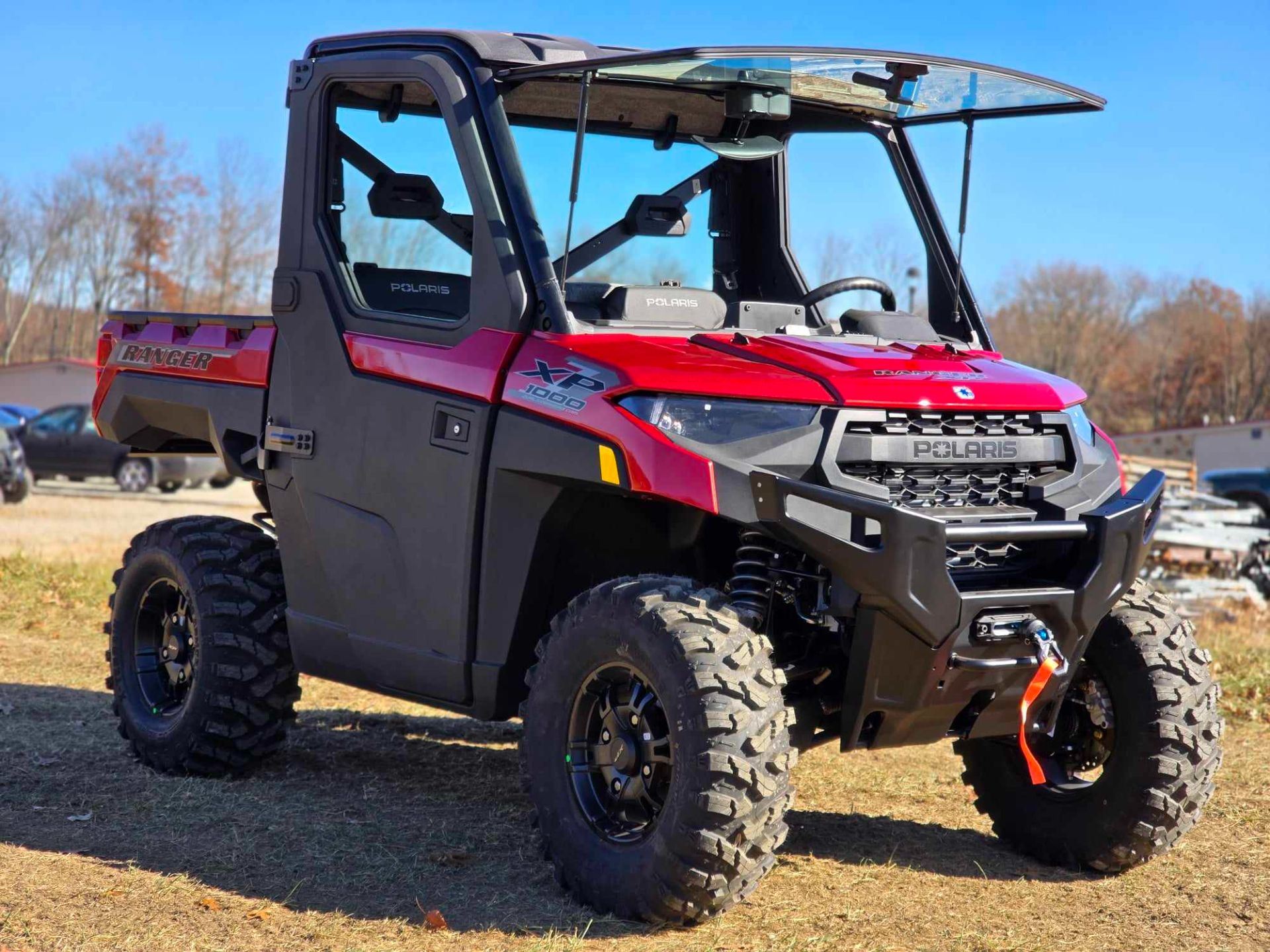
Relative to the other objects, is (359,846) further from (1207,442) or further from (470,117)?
(1207,442)

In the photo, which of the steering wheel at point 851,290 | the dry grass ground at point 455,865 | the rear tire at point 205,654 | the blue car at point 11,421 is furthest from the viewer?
the blue car at point 11,421

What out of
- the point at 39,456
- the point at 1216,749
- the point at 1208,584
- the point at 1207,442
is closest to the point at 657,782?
the point at 1216,749

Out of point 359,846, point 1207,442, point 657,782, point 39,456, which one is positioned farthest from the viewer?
point 1207,442

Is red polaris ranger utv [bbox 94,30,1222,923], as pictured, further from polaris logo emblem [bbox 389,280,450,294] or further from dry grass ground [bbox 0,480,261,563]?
dry grass ground [bbox 0,480,261,563]

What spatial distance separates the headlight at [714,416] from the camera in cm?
434

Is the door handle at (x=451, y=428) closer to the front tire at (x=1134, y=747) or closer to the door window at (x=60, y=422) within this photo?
the front tire at (x=1134, y=747)

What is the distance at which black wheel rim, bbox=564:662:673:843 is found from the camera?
4.50 m

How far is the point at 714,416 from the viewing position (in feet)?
14.4

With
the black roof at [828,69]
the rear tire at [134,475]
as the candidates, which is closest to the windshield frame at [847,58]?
the black roof at [828,69]

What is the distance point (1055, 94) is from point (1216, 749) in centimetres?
234

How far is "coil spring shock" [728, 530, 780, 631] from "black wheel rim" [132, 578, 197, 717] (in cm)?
285

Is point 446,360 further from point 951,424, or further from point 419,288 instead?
point 951,424

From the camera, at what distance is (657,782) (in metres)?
4.52

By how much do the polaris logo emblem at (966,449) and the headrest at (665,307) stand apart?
3.44 ft
